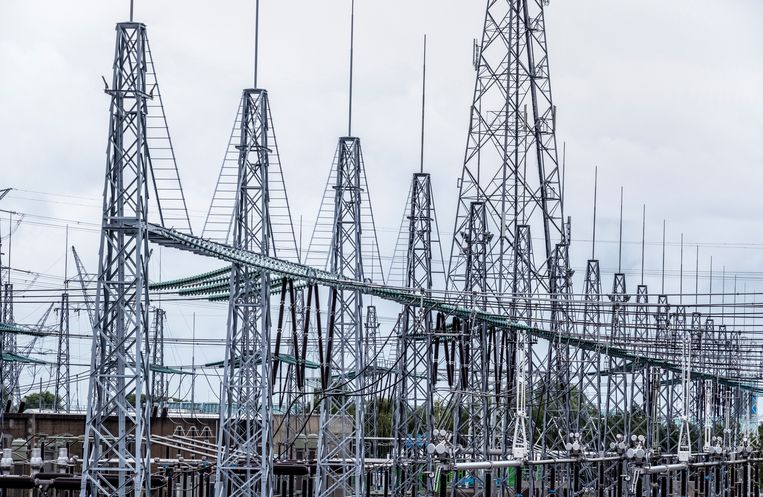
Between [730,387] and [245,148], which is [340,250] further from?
[730,387]

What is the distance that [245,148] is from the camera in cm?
3152

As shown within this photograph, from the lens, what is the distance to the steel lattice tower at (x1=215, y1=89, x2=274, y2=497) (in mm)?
30453

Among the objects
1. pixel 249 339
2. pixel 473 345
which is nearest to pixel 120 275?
pixel 249 339

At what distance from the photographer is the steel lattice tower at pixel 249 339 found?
99.9 feet

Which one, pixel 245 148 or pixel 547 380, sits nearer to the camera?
pixel 245 148

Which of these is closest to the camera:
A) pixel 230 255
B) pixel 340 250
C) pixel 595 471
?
pixel 230 255

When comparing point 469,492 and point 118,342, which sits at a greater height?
point 118,342

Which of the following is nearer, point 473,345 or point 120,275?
point 120,275

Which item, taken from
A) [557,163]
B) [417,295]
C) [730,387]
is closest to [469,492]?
[730,387]

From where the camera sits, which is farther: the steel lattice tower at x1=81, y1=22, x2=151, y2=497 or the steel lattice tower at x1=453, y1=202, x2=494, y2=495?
the steel lattice tower at x1=453, y1=202, x2=494, y2=495

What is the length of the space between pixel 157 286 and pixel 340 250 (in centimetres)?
519

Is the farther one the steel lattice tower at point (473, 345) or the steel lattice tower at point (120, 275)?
the steel lattice tower at point (473, 345)

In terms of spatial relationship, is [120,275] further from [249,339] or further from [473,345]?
[473,345]

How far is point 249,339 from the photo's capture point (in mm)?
30859
